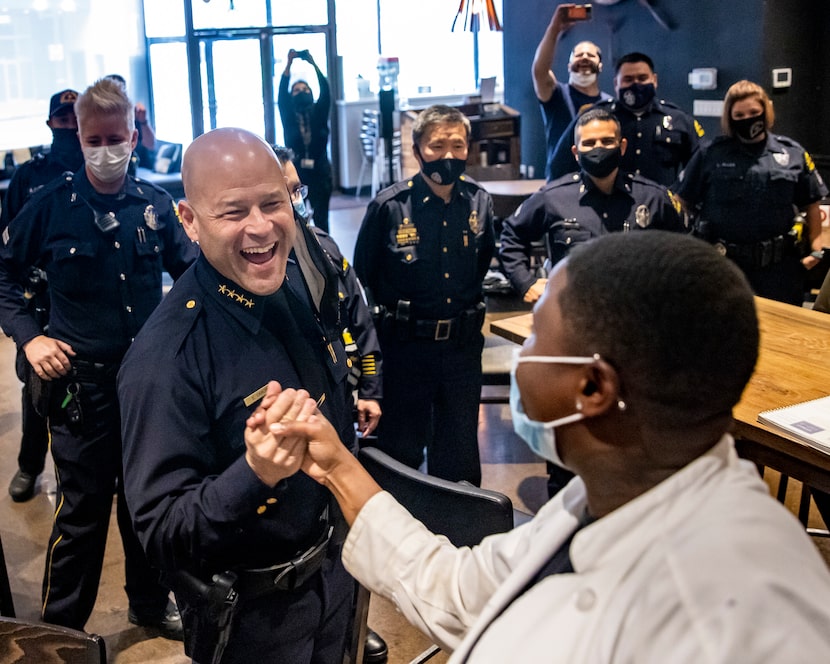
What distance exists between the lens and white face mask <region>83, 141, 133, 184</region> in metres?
2.84

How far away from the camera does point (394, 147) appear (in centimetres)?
1085

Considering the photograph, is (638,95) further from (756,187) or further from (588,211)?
(588,211)

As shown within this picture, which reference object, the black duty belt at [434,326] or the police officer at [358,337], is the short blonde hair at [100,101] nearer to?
the police officer at [358,337]

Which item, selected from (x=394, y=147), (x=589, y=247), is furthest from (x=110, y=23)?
(x=589, y=247)

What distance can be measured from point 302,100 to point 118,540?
5460 millimetres

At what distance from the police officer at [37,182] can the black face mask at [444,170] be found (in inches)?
57.7

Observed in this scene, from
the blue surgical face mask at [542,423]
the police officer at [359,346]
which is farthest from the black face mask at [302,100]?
the blue surgical face mask at [542,423]

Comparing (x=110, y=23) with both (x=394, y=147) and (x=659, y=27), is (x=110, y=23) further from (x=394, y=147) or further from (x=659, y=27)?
(x=659, y=27)

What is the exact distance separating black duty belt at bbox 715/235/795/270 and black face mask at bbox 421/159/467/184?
5.27 ft

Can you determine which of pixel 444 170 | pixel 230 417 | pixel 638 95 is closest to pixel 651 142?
pixel 638 95

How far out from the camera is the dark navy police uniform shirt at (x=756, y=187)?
439cm

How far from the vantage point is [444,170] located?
3525 millimetres

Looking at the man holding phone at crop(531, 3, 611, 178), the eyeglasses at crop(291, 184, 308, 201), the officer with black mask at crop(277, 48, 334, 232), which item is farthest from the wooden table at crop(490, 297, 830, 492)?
the officer with black mask at crop(277, 48, 334, 232)

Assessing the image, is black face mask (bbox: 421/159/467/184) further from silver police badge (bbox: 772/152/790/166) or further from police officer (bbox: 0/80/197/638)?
silver police badge (bbox: 772/152/790/166)
